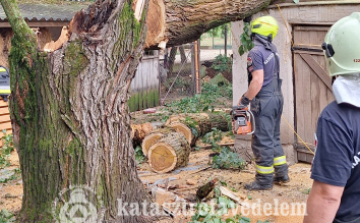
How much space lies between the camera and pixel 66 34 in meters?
3.88

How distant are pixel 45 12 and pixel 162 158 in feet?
16.0

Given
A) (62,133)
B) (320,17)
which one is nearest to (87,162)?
(62,133)

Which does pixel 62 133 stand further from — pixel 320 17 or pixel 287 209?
pixel 320 17

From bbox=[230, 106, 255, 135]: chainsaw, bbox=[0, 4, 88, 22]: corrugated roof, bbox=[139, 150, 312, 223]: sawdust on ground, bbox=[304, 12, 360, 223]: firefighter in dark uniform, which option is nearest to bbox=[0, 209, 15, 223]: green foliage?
bbox=[139, 150, 312, 223]: sawdust on ground

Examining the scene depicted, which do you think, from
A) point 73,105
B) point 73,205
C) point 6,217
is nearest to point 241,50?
point 73,105

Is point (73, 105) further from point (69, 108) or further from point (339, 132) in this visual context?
point (339, 132)

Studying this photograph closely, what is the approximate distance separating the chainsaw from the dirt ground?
0.73 metres

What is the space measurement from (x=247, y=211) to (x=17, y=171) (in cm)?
376

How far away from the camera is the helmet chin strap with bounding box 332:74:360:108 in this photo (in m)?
1.81

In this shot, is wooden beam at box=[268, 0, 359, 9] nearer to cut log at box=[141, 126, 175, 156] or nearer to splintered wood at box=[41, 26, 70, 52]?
cut log at box=[141, 126, 175, 156]

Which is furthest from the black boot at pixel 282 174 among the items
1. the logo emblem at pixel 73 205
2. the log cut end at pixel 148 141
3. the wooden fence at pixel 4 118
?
the wooden fence at pixel 4 118

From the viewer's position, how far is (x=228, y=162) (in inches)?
260

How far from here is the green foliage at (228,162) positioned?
258 inches

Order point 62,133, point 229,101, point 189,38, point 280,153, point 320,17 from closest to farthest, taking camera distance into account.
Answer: point 62,133, point 189,38, point 280,153, point 320,17, point 229,101
